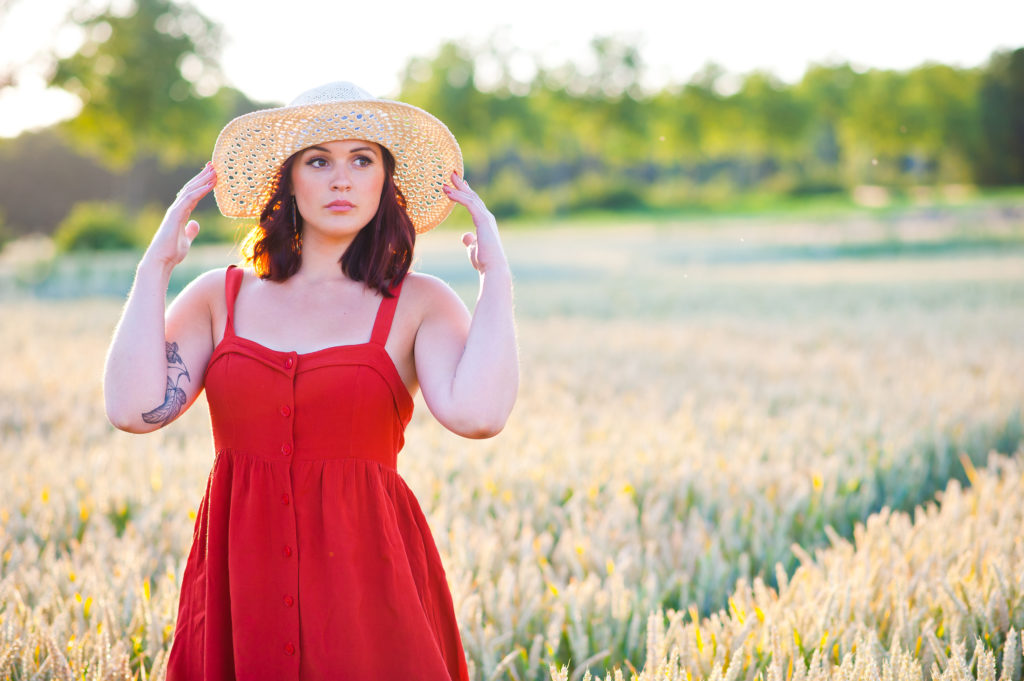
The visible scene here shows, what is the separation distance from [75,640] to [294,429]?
111cm

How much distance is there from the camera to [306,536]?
1903 millimetres

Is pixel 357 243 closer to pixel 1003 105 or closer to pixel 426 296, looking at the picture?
pixel 426 296

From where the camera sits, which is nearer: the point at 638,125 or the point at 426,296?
the point at 426,296

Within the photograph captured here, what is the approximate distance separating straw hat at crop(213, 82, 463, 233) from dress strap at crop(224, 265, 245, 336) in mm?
227

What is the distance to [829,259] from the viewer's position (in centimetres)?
2409

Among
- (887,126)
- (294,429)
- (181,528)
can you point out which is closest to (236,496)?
(294,429)

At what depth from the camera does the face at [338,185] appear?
2.04 metres

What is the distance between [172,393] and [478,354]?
0.74 m

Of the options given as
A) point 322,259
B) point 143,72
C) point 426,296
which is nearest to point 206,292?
point 322,259

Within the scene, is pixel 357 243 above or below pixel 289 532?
above

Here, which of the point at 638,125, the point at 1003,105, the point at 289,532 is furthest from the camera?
the point at 1003,105

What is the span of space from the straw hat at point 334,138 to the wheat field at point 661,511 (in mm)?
214

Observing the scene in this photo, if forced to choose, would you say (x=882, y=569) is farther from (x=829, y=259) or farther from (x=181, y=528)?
(x=829, y=259)

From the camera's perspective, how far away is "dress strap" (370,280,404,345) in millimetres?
1982
